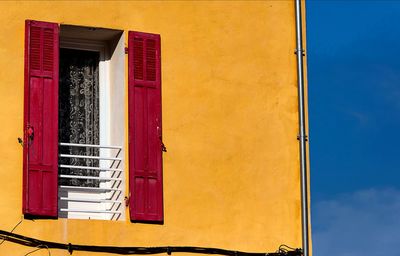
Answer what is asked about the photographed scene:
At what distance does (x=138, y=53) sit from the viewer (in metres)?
15.3

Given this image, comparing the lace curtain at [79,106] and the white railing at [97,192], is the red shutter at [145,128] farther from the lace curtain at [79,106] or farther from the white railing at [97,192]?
the lace curtain at [79,106]

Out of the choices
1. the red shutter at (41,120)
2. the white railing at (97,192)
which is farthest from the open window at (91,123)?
the red shutter at (41,120)

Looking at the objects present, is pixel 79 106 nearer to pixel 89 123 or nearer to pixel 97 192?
pixel 89 123

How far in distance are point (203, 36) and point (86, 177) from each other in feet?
6.87

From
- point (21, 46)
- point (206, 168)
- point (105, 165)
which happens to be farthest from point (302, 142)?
point (21, 46)

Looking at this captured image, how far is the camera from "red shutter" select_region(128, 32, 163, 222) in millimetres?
14805

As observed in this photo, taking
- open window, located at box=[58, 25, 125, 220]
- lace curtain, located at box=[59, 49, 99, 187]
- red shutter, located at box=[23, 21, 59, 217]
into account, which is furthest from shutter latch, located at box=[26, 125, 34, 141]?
lace curtain, located at box=[59, 49, 99, 187]

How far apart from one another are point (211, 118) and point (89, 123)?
1.32m

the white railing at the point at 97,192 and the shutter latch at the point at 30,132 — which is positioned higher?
the shutter latch at the point at 30,132

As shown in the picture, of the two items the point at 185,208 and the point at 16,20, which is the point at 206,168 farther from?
the point at 16,20

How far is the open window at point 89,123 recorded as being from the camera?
14516mm

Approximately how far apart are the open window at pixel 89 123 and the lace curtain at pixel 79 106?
0.04 ft

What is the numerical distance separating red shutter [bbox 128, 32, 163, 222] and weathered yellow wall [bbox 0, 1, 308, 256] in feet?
0.35

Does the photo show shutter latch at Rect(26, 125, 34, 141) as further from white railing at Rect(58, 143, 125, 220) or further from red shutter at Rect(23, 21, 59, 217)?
white railing at Rect(58, 143, 125, 220)
